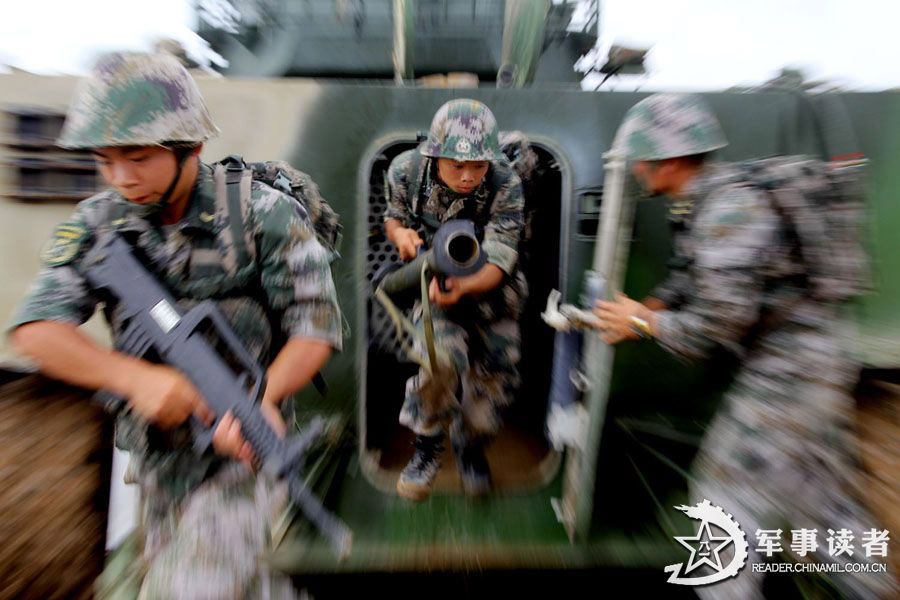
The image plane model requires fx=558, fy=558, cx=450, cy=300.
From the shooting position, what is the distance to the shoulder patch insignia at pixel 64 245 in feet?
4.79

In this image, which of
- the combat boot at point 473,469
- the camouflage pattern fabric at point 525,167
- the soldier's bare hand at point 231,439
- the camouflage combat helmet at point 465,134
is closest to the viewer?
the soldier's bare hand at point 231,439

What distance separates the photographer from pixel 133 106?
1384 millimetres

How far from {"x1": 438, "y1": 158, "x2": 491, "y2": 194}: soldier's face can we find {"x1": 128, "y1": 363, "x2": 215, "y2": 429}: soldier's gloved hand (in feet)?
4.82

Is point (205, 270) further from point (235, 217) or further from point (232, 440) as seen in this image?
point (232, 440)

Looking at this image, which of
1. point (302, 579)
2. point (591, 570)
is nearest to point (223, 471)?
point (302, 579)

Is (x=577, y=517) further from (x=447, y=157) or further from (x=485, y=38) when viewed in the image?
(x=485, y=38)

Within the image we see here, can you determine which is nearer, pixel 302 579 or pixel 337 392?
pixel 302 579

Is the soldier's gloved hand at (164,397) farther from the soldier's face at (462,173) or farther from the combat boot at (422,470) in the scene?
the soldier's face at (462,173)

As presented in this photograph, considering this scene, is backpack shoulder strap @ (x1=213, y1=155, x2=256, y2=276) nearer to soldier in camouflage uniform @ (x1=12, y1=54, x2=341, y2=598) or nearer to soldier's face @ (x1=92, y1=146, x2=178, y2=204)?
soldier in camouflage uniform @ (x1=12, y1=54, x2=341, y2=598)

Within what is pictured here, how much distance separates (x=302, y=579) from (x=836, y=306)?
6.59ft

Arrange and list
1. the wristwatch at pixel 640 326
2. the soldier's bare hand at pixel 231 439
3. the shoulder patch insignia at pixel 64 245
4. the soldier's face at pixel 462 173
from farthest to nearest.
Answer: the soldier's face at pixel 462 173 < the wristwatch at pixel 640 326 < the shoulder patch insignia at pixel 64 245 < the soldier's bare hand at pixel 231 439

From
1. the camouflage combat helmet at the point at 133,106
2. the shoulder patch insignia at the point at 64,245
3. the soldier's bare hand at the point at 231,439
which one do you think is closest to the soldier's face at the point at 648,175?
the camouflage combat helmet at the point at 133,106

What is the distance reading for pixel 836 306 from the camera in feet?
5.63

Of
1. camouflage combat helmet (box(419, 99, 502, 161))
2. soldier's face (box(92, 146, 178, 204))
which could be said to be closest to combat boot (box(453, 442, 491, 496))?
camouflage combat helmet (box(419, 99, 502, 161))
